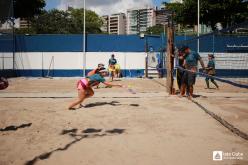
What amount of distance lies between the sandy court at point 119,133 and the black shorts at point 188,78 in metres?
1.10

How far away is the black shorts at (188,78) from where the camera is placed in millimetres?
11336

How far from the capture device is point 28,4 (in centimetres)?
3744

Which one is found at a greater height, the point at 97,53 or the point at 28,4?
the point at 28,4

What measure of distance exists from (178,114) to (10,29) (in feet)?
70.5

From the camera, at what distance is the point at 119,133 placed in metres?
6.47

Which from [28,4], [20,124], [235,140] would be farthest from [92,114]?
[28,4]

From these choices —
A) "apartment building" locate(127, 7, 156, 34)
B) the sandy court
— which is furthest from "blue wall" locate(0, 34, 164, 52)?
"apartment building" locate(127, 7, 156, 34)

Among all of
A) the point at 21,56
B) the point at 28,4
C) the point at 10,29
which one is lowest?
the point at 21,56

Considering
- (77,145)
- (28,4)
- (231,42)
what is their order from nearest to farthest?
1. (77,145)
2. (231,42)
3. (28,4)

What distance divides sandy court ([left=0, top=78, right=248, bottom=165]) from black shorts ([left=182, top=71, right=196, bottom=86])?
110 cm

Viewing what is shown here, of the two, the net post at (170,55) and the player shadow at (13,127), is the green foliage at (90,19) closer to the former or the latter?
the net post at (170,55)

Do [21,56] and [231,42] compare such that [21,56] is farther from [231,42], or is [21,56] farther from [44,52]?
[231,42]

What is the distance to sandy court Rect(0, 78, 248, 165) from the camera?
4.98 metres

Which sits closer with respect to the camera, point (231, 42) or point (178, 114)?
point (178, 114)
